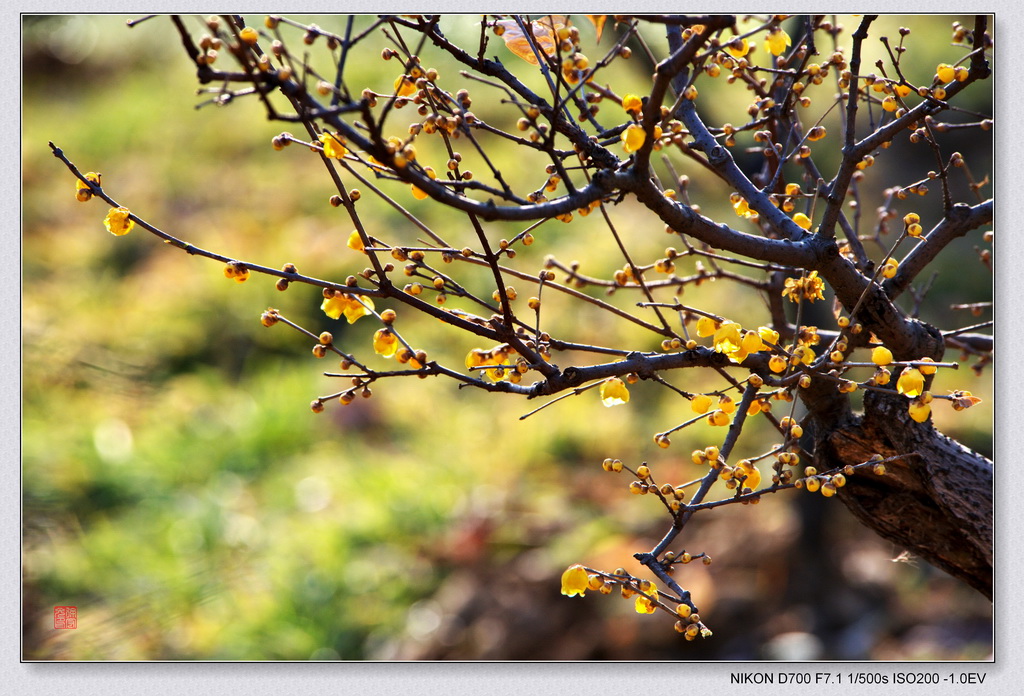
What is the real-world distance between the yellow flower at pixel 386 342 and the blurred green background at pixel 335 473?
673 mm

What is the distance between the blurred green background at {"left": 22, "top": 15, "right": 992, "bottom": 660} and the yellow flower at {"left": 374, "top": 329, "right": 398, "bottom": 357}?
0.67m

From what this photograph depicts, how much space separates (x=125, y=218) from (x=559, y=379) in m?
0.44

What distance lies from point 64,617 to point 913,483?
6.24ft

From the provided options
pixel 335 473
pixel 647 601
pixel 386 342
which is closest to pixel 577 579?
pixel 647 601

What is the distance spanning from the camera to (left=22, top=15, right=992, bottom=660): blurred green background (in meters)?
2.10

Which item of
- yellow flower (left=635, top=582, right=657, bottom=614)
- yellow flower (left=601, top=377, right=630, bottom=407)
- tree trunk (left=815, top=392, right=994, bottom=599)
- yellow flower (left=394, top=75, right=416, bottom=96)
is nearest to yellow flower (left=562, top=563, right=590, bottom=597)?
yellow flower (left=635, top=582, right=657, bottom=614)

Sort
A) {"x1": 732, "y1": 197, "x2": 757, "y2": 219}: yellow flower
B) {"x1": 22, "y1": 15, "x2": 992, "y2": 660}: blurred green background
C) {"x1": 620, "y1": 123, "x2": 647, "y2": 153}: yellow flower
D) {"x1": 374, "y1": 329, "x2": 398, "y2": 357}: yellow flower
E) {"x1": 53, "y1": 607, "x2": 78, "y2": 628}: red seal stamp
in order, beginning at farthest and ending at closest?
1. {"x1": 22, "y1": 15, "x2": 992, "y2": 660}: blurred green background
2. {"x1": 53, "y1": 607, "x2": 78, "y2": 628}: red seal stamp
3. {"x1": 732, "y1": 197, "x2": 757, "y2": 219}: yellow flower
4. {"x1": 374, "y1": 329, "x2": 398, "y2": 357}: yellow flower
5. {"x1": 620, "y1": 123, "x2": 647, "y2": 153}: yellow flower

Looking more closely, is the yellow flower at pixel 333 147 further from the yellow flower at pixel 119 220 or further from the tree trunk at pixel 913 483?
the tree trunk at pixel 913 483

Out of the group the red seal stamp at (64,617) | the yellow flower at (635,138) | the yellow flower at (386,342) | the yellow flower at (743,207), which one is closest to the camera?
the yellow flower at (635,138)

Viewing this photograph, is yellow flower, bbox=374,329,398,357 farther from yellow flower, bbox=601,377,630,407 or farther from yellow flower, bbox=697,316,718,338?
yellow flower, bbox=697,316,718,338

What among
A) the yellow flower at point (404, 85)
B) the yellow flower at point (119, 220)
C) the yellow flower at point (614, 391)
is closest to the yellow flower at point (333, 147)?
the yellow flower at point (404, 85)

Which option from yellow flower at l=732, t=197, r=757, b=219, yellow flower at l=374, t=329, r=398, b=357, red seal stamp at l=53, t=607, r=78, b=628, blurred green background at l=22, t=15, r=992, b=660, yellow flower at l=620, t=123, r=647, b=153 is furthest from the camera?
blurred green background at l=22, t=15, r=992, b=660

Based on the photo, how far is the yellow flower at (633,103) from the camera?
2.15ft

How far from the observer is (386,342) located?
0.75 m
